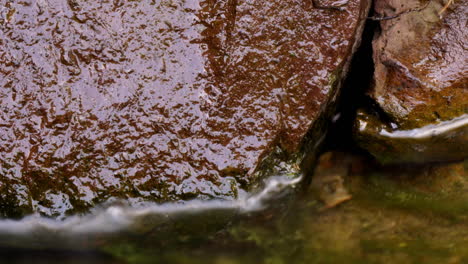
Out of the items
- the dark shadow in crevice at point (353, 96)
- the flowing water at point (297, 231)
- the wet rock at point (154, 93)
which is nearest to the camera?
the wet rock at point (154, 93)

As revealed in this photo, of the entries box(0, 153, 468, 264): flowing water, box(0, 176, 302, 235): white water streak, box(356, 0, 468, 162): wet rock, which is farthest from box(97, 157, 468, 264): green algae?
box(356, 0, 468, 162): wet rock

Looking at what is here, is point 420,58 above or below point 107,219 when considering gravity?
above

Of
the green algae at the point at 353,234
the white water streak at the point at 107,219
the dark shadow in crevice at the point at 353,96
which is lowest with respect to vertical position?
the green algae at the point at 353,234

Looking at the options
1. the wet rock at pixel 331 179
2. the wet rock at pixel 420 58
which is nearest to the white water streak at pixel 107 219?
the wet rock at pixel 331 179

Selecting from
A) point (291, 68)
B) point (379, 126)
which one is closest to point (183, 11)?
point (291, 68)

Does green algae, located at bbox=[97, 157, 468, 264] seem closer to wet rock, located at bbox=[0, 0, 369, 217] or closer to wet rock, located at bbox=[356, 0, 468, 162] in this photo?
wet rock, located at bbox=[0, 0, 369, 217]

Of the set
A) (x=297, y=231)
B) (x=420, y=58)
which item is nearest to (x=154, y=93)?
(x=297, y=231)

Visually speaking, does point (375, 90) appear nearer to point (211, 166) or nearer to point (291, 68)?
point (291, 68)

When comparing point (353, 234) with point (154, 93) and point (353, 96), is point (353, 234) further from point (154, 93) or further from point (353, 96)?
point (154, 93)

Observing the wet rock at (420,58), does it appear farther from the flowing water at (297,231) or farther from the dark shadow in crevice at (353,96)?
the flowing water at (297,231)
